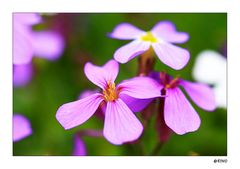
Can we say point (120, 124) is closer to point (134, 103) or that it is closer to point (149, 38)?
point (134, 103)

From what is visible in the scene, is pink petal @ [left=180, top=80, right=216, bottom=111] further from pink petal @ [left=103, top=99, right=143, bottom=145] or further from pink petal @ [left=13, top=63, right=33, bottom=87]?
pink petal @ [left=13, top=63, right=33, bottom=87]

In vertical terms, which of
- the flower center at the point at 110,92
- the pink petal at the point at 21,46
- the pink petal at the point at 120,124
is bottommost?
the pink petal at the point at 120,124

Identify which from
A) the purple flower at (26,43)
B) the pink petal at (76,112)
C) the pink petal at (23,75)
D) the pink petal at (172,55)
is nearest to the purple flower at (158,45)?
the pink petal at (172,55)

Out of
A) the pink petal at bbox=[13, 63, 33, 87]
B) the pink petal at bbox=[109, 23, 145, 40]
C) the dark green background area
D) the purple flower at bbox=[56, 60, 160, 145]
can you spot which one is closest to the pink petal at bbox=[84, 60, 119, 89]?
the purple flower at bbox=[56, 60, 160, 145]

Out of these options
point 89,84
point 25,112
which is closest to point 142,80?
point 89,84

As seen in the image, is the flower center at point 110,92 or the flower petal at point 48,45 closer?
the flower center at point 110,92
